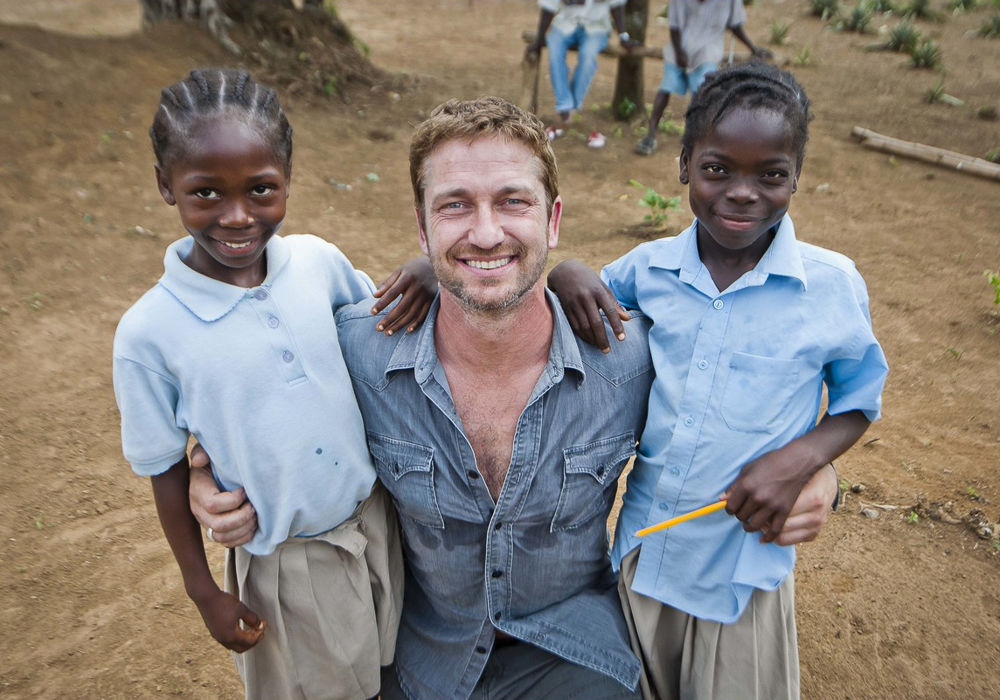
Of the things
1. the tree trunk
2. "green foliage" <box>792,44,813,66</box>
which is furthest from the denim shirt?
"green foliage" <box>792,44,813,66</box>

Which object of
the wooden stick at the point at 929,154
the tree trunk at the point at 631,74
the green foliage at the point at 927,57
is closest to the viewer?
the wooden stick at the point at 929,154

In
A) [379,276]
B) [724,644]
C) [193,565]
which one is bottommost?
[379,276]

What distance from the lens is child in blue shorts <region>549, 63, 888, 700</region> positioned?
1.89m

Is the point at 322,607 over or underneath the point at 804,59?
underneath

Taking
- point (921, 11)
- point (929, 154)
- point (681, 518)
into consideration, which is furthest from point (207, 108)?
point (921, 11)

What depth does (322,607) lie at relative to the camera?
2051mm

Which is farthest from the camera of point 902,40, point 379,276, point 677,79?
point 902,40

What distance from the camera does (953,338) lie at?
4.81 metres

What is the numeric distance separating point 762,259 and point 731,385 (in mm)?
329

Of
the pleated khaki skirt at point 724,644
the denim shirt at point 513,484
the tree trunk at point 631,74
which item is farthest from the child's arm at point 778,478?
the tree trunk at point 631,74

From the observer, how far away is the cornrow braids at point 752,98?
196 cm

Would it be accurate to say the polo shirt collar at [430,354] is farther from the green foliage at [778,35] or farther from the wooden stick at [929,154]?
the green foliage at [778,35]

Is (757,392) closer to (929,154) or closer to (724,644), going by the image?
(724,644)

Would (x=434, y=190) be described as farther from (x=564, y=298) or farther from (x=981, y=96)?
(x=981, y=96)
